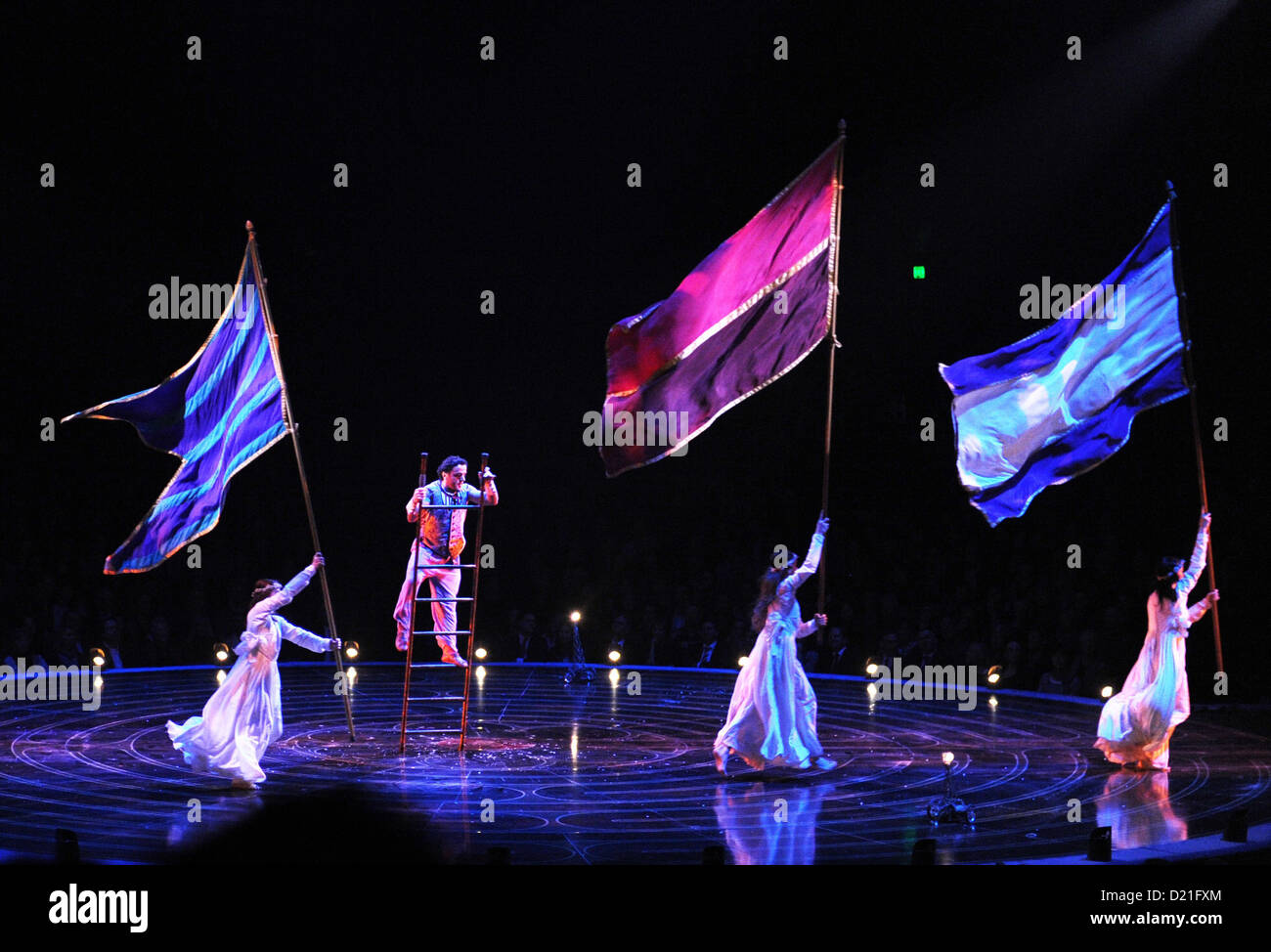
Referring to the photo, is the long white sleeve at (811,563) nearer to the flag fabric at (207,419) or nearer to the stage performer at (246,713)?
the stage performer at (246,713)

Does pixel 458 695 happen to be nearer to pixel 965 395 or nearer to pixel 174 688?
pixel 174 688

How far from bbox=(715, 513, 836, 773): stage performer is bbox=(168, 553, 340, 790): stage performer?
3525mm

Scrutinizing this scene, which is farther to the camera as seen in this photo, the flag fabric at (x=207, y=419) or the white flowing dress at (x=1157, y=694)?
the white flowing dress at (x=1157, y=694)

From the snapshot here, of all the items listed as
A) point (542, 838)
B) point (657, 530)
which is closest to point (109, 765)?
point (542, 838)

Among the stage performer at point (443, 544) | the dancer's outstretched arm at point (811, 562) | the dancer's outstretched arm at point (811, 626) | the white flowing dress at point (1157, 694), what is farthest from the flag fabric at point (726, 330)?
the white flowing dress at point (1157, 694)

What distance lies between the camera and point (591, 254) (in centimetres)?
2161

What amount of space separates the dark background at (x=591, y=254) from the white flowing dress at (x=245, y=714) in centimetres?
913

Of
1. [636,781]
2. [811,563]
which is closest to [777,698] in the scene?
[811,563]

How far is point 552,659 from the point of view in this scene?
21000mm

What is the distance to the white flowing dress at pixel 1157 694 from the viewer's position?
37.1ft

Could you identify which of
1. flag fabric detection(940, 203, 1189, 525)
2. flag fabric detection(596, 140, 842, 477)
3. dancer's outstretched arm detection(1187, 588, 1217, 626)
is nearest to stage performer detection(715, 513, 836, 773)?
flag fabric detection(596, 140, 842, 477)

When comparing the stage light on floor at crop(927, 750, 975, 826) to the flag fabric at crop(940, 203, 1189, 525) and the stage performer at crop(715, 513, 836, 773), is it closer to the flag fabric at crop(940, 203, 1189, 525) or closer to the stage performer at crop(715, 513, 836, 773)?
the stage performer at crop(715, 513, 836, 773)

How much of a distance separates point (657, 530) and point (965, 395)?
1112cm

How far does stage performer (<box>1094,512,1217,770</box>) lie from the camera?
11312 mm
